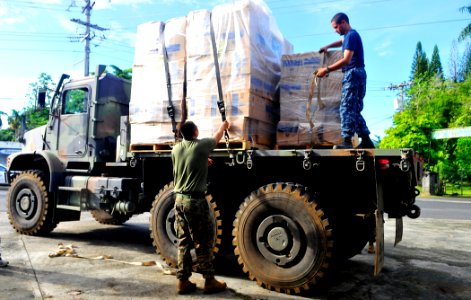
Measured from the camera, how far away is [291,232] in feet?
14.6

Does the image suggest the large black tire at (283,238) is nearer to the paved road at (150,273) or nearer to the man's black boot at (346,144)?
the paved road at (150,273)

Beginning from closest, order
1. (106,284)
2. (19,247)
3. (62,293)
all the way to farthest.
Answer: (62,293) → (106,284) → (19,247)

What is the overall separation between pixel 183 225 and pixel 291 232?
1.20 meters

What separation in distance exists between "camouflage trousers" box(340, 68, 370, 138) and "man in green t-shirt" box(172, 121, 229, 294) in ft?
5.03

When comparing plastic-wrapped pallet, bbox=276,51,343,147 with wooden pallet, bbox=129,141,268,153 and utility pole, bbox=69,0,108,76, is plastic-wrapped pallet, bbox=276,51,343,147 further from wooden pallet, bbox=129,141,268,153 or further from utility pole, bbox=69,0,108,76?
utility pole, bbox=69,0,108,76

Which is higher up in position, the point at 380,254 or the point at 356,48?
the point at 356,48

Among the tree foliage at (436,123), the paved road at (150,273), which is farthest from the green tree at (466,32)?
the paved road at (150,273)

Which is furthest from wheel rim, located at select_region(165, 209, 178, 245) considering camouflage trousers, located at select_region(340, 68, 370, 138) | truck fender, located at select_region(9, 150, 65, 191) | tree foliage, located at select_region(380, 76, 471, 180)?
tree foliage, located at select_region(380, 76, 471, 180)

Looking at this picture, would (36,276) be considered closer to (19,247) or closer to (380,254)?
(19,247)

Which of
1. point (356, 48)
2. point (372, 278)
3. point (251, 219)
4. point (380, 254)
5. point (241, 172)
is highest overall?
point (356, 48)

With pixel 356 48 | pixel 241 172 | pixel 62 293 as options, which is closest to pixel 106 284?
pixel 62 293

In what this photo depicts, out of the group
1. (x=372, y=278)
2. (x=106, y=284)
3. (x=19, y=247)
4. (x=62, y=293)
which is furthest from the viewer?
(x=19, y=247)

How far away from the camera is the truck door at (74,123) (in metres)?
7.18

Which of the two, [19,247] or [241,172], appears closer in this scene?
[241,172]
